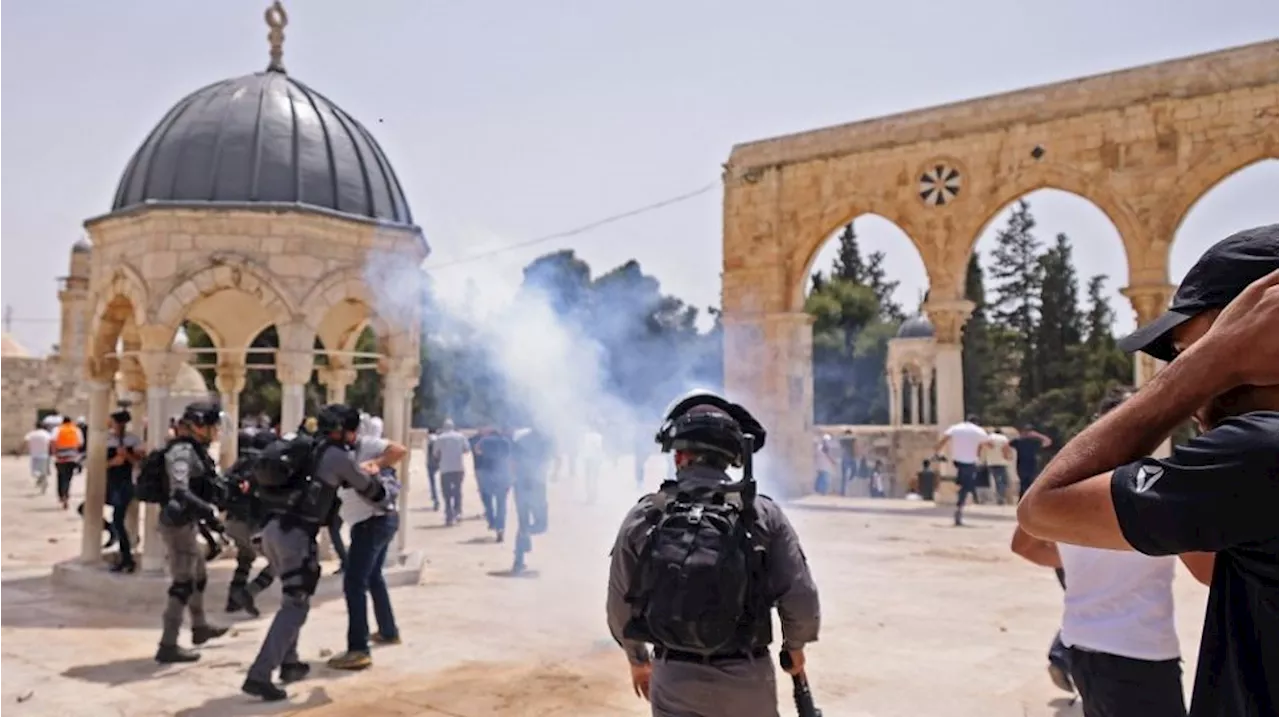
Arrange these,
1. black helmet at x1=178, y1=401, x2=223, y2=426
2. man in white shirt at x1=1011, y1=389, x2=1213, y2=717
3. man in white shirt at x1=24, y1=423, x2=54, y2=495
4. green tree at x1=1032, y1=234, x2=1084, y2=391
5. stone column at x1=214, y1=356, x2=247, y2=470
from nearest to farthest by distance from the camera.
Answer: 1. man in white shirt at x1=1011, y1=389, x2=1213, y2=717
2. black helmet at x1=178, y1=401, x2=223, y2=426
3. stone column at x1=214, y1=356, x2=247, y2=470
4. man in white shirt at x1=24, y1=423, x2=54, y2=495
5. green tree at x1=1032, y1=234, x2=1084, y2=391

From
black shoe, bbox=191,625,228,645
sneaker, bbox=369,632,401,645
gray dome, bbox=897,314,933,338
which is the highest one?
gray dome, bbox=897,314,933,338

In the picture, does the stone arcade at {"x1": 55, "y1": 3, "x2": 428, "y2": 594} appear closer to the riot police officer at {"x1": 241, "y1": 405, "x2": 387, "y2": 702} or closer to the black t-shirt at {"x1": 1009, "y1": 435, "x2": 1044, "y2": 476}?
the riot police officer at {"x1": 241, "y1": 405, "x2": 387, "y2": 702}

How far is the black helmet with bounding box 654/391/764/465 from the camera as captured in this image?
316 centimetres

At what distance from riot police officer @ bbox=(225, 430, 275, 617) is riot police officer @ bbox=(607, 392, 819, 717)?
374cm

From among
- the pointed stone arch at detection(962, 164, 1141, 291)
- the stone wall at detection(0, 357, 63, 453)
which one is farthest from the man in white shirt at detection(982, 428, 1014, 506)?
the stone wall at detection(0, 357, 63, 453)

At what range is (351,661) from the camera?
20.3ft

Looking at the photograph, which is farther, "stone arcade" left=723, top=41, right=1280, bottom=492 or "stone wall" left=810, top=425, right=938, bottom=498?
"stone wall" left=810, top=425, right=938, bottom=498

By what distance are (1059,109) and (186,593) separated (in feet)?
52.1

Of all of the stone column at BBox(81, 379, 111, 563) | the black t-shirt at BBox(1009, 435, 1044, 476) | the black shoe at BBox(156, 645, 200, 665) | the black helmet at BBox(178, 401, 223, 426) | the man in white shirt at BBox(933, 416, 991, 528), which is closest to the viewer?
the black shoe at BBox(156, 645, 200, 665)

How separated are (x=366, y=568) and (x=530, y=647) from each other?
1.26 metres

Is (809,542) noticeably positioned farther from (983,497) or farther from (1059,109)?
(1059,109)

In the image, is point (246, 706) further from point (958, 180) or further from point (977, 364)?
point (977, 364)

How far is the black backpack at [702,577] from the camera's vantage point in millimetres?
2775

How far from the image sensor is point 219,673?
20.2 ft
